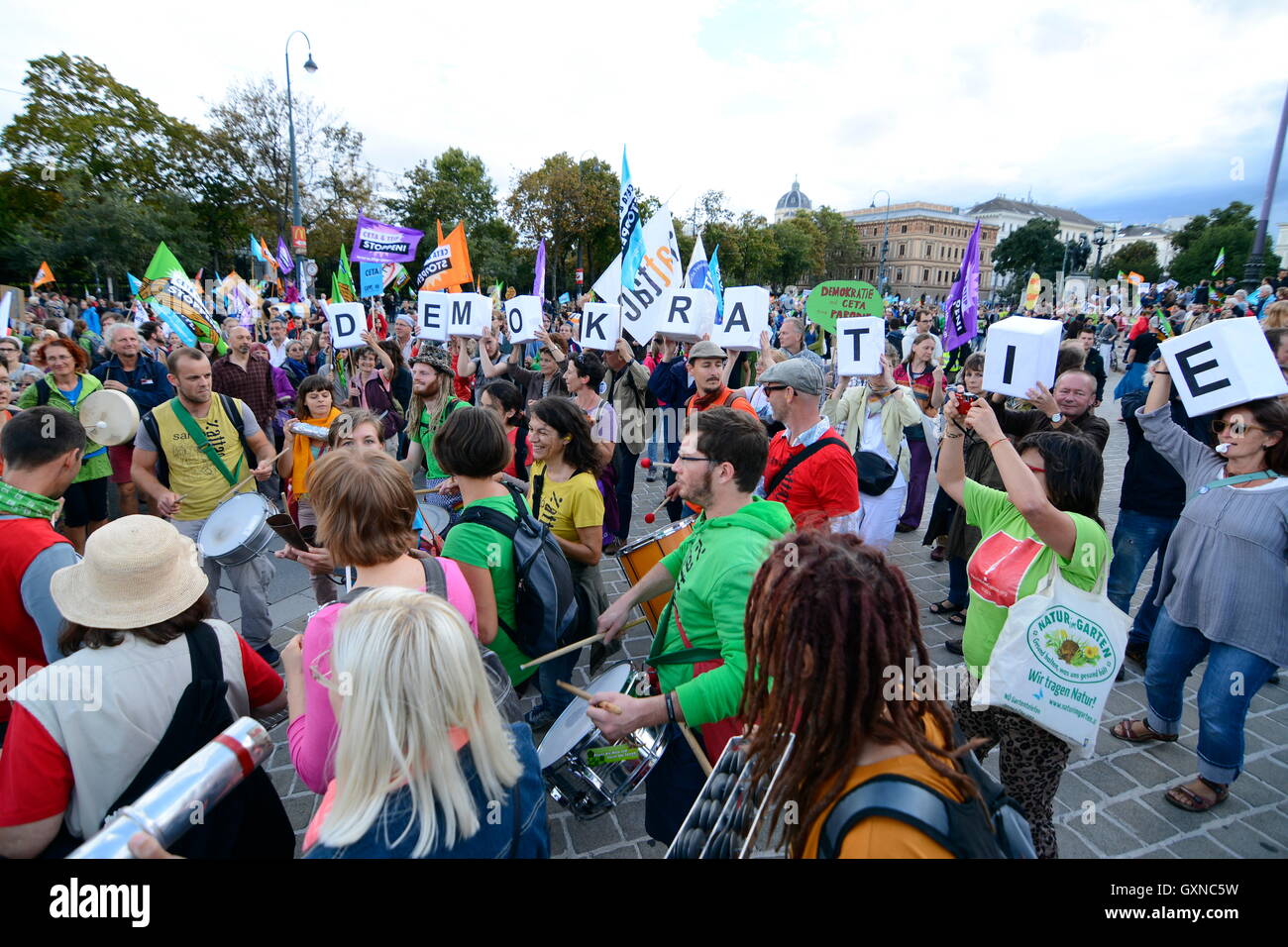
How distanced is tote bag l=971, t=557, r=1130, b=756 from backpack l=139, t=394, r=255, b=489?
4.91 metres

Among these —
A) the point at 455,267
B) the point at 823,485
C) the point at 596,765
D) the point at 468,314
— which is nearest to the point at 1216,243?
the point at 455,267

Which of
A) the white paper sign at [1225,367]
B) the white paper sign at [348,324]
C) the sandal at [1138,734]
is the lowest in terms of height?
the sandal at [1138,734]

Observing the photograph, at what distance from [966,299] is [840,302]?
162 centimetres

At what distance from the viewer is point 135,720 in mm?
1822

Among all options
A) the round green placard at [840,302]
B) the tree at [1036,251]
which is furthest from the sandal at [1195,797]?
the tree at [1036,251]

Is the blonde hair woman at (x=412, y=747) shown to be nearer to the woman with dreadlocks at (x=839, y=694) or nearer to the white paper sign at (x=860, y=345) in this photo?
the woman with dreadlocks at (x=839, y=694)

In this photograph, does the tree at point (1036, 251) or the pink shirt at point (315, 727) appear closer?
the pink shirt at point (315, 727)

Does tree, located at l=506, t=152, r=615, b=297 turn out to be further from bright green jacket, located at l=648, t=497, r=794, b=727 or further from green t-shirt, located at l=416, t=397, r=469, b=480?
bright green jacket, located at l=648, t=497, r=794, b=727

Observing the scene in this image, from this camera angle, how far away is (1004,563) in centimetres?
271

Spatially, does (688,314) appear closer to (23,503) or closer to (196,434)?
(196,434)

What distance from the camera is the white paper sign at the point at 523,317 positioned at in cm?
737

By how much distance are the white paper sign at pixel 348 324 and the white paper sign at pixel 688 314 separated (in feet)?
11.4
